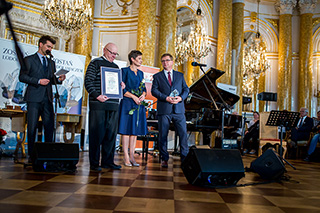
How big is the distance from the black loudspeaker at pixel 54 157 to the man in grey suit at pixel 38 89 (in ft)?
2.07

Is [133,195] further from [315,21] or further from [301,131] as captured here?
[315,21]

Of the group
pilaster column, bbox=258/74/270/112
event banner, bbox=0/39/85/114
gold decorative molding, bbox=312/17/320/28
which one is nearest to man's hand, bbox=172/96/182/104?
event banner, bbox=0/39/85/114

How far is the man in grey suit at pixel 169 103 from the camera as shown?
402cm

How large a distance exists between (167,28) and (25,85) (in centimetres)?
415

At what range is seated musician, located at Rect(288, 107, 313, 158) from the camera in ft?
26.1

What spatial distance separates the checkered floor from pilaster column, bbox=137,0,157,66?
510 cm

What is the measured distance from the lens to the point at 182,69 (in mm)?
15734

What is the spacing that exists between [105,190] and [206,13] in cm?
925

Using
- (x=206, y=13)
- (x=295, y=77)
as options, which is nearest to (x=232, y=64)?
(x=206, y=13)

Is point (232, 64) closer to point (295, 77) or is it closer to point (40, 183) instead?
point (295, 77)

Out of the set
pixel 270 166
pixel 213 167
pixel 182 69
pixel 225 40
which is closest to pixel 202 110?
pixel 270 166

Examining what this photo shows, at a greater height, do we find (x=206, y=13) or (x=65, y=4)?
(x=206, y=13)

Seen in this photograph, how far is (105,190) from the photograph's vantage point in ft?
7.77

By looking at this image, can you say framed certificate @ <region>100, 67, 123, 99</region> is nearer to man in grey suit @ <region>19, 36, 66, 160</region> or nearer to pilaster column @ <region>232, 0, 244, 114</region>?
man in grey suit @ <region>19, 36, 66, 160</region>
